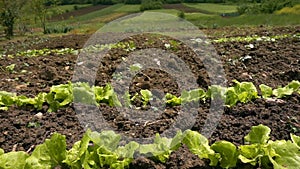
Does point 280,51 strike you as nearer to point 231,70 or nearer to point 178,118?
point 231,70

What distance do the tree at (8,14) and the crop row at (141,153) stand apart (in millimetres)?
28276

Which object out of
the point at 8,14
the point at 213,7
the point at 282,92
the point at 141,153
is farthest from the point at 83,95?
the point at 213,7

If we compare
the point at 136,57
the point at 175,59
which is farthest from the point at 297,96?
the point at 136,57

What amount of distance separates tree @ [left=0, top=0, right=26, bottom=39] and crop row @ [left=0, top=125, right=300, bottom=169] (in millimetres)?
28276

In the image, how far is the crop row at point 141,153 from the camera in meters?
2.85

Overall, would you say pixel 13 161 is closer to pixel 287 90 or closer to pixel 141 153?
pixel 141 153

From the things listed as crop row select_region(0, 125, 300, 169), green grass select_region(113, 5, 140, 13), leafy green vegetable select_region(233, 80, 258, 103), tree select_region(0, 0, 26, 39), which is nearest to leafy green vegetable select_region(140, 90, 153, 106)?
leafy green vegetable select_region(233, 80, 258, 103)

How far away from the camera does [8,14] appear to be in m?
30.5

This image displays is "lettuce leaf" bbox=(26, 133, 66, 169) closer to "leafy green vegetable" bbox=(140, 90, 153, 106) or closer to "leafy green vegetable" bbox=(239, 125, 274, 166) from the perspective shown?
"leafy green vegetable" bbox=(239, 125, 274, 166)

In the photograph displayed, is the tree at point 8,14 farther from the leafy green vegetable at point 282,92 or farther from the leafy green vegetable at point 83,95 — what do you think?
the leafy green vegetable at point 282,92

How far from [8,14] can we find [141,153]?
29.9m

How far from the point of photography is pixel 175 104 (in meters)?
4.45

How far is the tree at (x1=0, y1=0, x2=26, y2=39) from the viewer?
98.0ft

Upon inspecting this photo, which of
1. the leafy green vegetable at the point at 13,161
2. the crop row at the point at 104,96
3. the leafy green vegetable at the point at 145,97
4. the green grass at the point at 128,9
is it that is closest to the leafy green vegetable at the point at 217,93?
the crop row at the point at 104,96
